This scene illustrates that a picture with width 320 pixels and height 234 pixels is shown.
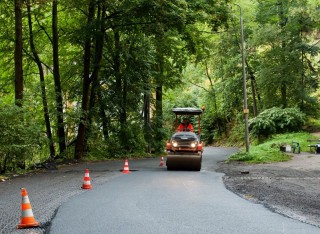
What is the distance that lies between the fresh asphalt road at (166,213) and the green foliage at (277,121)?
26.9m

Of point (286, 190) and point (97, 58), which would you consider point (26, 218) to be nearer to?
point (286, 190)

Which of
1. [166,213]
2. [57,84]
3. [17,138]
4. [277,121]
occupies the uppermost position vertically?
[57,84]

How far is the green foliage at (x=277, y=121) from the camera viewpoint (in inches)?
1484

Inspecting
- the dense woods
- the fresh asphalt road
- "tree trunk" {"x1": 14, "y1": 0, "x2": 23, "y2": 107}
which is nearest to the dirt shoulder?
the fresh asphalt road

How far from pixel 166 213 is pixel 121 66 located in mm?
22972

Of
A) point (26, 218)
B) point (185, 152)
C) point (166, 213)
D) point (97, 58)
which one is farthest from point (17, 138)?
point (97, 58)

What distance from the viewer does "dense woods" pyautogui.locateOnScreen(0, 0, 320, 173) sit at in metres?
20.5

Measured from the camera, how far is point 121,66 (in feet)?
101

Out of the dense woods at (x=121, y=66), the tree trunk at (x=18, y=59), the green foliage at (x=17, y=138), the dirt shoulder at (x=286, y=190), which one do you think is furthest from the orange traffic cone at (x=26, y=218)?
the tree trunk at (x=18, y=59)

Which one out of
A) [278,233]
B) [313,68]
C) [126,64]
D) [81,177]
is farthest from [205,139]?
[278,233]

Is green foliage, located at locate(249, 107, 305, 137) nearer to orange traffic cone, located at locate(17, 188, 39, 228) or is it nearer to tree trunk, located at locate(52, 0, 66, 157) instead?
tree trunk, located at locate(52, 0, 66, 157)

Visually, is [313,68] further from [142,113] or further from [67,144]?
[67,144]

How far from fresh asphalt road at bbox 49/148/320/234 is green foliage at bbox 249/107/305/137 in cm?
2690

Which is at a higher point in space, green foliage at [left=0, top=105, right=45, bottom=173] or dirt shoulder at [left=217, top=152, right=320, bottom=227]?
green foliage at [left=0, top=105, right=45, bottom=173]
